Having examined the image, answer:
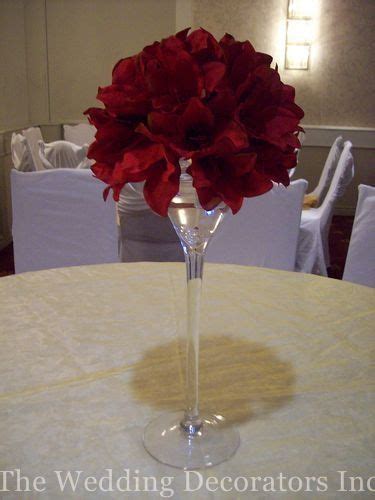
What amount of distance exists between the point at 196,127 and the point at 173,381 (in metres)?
0.49

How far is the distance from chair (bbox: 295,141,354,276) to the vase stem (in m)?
2.42

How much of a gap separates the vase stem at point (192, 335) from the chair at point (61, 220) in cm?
144

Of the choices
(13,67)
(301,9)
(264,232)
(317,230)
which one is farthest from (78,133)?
(264,232)

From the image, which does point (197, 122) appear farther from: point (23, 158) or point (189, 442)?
A: point (23, 158)

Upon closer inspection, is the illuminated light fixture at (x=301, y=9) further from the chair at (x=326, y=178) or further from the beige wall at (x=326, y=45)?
the chair at (x=326, y=178)

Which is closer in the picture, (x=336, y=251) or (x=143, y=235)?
(x=143, y=235)

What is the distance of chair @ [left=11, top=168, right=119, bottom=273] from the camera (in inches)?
85.6

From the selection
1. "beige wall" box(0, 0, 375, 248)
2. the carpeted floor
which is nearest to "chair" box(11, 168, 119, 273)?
the carpeted floor

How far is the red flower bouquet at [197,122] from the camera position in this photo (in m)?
0.61

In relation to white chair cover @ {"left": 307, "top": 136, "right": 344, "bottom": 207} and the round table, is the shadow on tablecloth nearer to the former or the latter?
the round table

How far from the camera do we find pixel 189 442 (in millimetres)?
776

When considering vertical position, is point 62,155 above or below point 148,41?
below

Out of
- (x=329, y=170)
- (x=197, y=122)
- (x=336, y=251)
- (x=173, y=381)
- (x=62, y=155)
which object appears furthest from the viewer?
(x=336, y=251)

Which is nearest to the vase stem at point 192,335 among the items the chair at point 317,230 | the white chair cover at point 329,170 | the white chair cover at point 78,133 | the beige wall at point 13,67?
the chair at point 317,230
